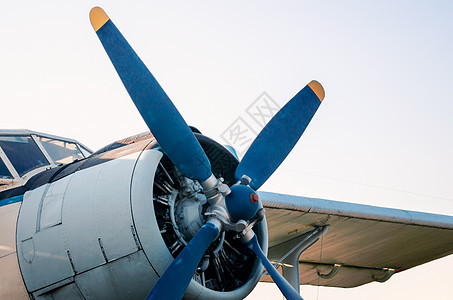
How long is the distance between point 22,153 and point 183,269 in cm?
335

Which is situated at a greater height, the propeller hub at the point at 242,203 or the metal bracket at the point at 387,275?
the propeller hub at the point at 242,203

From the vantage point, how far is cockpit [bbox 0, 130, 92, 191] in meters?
7.52

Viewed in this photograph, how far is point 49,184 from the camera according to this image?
6.90 meters

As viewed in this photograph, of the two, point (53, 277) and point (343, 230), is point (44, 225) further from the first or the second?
point (343, 230)

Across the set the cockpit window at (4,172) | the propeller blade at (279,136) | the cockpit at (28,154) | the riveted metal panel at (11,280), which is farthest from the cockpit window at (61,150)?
the propeller blade at (279,136)

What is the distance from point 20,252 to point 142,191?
1.60 m

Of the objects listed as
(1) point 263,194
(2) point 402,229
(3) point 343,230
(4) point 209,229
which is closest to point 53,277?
(4) point 209,229

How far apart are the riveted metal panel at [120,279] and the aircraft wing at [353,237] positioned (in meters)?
4.04

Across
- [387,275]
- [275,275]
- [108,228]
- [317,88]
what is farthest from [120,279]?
[387,275]

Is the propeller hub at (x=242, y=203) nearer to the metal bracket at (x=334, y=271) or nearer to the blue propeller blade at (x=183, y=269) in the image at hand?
the blue propeller blade at (x=183, y=269)

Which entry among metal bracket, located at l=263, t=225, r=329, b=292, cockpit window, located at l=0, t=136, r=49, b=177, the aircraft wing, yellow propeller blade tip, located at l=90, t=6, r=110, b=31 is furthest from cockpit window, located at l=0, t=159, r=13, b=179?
metal bracket, located at l=263, t=225, r=329, b=292

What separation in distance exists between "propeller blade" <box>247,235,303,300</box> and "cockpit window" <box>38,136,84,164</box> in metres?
3.25

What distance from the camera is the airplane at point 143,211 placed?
615cm

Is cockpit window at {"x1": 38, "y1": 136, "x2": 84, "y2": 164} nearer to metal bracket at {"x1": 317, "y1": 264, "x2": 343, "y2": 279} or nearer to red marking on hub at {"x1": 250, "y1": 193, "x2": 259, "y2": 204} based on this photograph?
red marking on hub at {"x1": 250, "y1": 193, "x2": 259, "y2": 204}
